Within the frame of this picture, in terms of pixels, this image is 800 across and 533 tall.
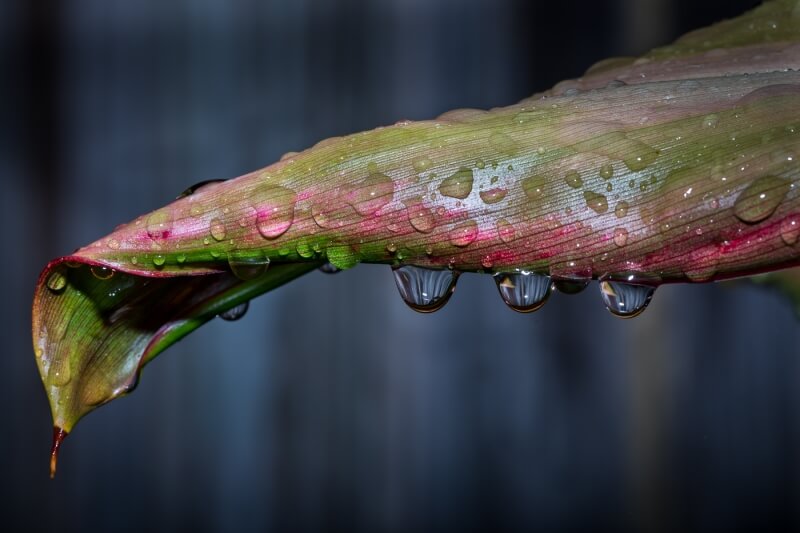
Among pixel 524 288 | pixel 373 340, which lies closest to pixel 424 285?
pixel 524 288

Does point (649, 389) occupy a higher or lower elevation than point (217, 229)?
lower

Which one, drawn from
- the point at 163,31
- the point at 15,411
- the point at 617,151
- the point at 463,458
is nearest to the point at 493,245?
the point at 617,151

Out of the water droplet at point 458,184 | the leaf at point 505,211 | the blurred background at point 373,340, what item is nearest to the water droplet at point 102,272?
the leaf at point 505,211

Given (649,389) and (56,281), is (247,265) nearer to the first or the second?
(56,281)

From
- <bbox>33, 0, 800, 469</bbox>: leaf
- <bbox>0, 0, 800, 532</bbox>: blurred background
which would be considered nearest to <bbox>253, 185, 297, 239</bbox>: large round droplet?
<bbox>33, 0, 800, 469</bbox>: leaf

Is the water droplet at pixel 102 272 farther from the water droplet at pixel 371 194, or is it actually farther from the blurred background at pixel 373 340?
the blurred background at pixel 373 340

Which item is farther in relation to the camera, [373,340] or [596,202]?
[373,340]

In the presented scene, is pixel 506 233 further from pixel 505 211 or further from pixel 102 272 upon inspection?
pixel 102 272
